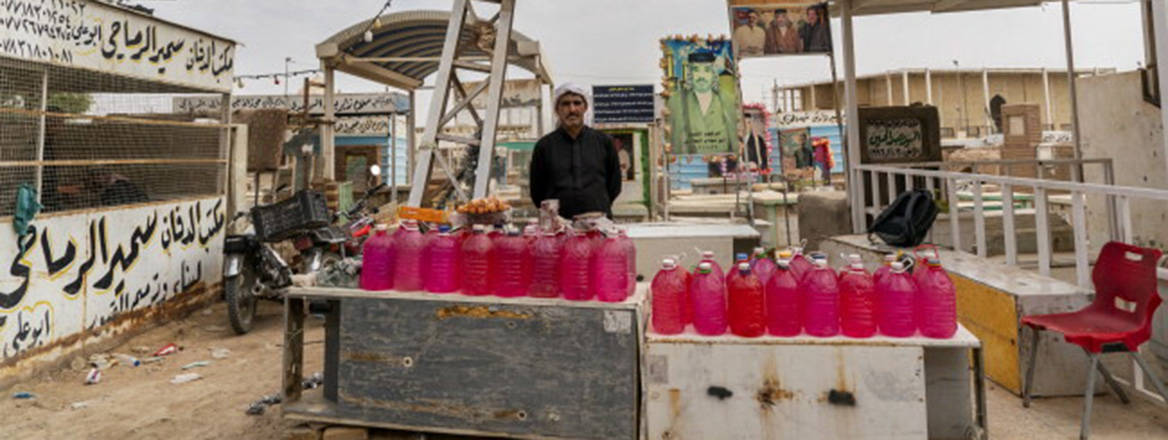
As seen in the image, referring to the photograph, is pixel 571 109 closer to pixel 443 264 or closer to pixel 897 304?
pixel 443 264

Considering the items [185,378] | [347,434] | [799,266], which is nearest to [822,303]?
[799,266]

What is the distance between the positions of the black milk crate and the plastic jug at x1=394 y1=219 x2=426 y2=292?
151 inches

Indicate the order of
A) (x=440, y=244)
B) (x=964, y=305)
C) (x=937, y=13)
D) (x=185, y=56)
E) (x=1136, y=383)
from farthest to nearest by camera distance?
1. (x=937, y=13)
2. (x=185, y=56)
3. (x=964, y=305)
4. (x=1136, y=383)
5. (x=440, y=244)

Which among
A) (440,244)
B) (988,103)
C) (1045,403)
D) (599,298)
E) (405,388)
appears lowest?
(1045,403)

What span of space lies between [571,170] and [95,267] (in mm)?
4598

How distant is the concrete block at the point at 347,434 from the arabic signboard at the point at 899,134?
723 centimetres

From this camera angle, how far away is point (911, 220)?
221 inches

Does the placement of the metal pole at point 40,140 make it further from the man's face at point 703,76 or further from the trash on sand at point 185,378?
the man's face at point 703,76

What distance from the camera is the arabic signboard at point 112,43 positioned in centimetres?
475

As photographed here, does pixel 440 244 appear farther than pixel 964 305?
No

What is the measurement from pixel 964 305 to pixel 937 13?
19.9 feet

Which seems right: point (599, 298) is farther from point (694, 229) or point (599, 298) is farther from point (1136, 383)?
point (1136, 383)

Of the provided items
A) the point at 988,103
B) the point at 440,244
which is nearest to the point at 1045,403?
the point at 440,244

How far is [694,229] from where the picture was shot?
593cm
